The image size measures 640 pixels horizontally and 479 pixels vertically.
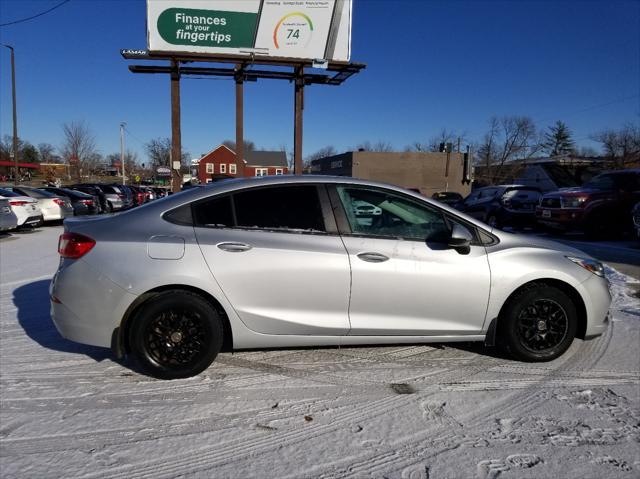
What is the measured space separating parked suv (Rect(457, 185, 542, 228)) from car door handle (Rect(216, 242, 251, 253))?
42.9 feet

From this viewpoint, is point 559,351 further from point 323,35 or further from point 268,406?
point 323,35

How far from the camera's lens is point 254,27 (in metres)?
18.7

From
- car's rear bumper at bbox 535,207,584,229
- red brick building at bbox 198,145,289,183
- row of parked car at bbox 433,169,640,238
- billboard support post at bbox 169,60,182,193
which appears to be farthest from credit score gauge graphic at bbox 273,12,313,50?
red brick building at bbox 198,145,289,183

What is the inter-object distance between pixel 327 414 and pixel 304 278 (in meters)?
0.99

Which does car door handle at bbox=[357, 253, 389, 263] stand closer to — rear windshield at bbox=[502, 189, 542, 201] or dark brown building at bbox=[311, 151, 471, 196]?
rear windshield at bbox=[502, 189, 542, 201]

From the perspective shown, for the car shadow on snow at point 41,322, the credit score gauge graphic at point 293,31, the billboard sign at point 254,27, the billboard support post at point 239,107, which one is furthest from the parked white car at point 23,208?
the credit score gauge graphic at point 293,31

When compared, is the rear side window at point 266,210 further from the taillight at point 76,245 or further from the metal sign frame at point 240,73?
the metal sign frame at point 240,73

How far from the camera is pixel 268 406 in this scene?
3.11 meters

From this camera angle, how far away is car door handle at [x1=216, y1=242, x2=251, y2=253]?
3.39 metres

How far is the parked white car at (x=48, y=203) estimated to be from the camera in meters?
14.6

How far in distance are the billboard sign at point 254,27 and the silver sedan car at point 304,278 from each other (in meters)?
17.0

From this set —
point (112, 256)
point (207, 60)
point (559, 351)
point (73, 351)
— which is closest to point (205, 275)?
point (112, 256)

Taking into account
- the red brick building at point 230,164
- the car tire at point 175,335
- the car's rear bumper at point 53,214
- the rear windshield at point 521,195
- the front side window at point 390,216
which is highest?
the red brick building at point 230,164

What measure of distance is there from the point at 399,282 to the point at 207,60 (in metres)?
17.9
